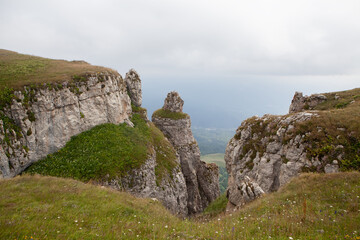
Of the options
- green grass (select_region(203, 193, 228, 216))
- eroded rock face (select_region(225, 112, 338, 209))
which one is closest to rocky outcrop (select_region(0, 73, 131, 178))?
green grass (select_region(203, 193, 228, 216))

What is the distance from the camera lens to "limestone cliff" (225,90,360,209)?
1593 centimetres

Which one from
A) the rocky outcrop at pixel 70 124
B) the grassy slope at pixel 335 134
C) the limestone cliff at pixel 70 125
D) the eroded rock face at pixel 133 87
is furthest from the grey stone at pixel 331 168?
the eroded rock face at pixel 133 87

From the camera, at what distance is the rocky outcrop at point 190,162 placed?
148ft

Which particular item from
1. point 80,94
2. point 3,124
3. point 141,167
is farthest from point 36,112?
point 141,167

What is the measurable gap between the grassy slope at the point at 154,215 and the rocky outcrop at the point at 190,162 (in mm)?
32682

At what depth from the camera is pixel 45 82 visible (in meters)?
26.4

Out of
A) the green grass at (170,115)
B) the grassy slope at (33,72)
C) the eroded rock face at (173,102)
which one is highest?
the grassy slope at (33,72)

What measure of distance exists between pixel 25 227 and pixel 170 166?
1155 inches

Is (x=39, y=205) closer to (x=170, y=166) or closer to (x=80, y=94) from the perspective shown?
(x=80, y=94)

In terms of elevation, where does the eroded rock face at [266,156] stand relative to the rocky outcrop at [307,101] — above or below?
below

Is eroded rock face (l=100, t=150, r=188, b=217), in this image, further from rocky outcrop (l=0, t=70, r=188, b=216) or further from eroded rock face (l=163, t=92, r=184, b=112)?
eroded rock face (l=163, t=92, r=184, b=112)

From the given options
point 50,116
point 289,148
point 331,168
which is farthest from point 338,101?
point 50,116

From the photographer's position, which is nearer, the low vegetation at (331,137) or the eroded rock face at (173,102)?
the low vegetation at (331,137)

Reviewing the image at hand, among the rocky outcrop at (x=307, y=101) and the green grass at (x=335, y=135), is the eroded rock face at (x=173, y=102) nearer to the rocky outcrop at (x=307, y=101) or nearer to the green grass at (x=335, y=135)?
the rocky outcrop at (x=307, y=101)
